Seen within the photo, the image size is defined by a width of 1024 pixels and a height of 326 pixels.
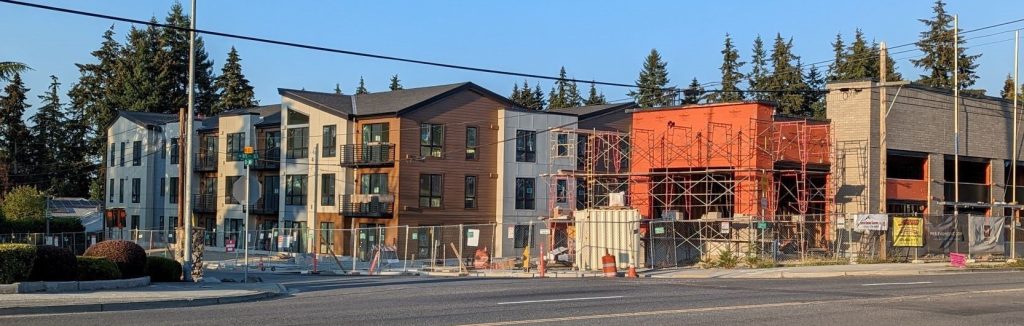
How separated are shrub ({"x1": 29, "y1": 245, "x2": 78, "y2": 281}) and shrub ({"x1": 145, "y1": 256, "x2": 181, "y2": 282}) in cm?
567

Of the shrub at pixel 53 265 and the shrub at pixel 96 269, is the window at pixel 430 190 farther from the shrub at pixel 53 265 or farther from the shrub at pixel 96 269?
the shrub at pixel 53 265

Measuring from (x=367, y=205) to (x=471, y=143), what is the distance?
6474mm

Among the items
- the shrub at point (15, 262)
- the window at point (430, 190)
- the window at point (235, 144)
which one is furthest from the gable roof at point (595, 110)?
the shrub at point (15, 262)

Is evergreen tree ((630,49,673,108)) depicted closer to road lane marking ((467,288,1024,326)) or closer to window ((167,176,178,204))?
window ((167,176,178,204))

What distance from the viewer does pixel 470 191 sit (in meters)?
56.7

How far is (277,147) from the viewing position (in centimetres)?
6178

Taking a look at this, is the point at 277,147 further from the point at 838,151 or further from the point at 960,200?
the point at 960,200

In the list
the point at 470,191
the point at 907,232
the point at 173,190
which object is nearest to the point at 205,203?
the point at 173,190

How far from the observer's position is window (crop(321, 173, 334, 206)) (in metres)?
57.5

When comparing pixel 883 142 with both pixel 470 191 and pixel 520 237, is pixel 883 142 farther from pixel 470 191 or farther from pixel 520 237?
pixel 470 191

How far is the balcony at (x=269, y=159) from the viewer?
202 feet

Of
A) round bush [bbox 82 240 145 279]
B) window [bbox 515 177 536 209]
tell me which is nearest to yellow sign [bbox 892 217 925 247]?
window [bbox 515 177 536 209]

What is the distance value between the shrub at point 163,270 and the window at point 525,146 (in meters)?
31.3

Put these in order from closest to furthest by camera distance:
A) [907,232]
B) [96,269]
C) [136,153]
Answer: [96,269] → [907,232] → [136,153]
